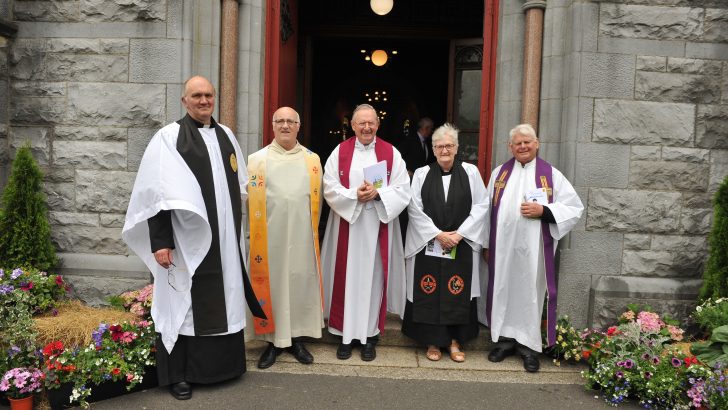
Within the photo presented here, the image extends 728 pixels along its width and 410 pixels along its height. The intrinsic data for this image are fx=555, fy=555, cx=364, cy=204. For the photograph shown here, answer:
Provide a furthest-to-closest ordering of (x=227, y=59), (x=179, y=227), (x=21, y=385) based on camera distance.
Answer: (x=227, y=59) < (x=179, y=227) < (x=21, y=385)

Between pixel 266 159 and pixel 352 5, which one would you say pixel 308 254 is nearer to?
pixel 266 159

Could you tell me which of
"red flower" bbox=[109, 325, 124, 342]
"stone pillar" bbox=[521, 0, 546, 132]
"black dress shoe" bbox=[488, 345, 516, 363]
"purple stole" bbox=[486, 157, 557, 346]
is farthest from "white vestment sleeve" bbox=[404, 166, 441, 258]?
"red flower" bbox=[109, 325, 124, 342]

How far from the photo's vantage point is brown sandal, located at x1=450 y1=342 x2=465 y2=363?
14.4 feet

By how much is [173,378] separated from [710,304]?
4.05m

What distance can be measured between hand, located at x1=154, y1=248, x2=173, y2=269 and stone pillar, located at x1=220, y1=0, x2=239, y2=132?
180cm

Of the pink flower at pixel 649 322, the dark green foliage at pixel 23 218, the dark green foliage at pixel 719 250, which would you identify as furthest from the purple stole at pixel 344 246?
the dark green foliage at pixel 719 250

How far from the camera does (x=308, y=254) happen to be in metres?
4.27

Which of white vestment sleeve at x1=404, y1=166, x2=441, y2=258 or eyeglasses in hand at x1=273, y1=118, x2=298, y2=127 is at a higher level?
eyeglasses in hand at x1=273, y1=118, x2=298, y2=127

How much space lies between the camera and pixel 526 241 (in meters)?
4.28

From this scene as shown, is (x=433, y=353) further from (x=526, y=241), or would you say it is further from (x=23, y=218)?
(x=23, y=218)

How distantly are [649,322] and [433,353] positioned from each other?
1721 millimetres

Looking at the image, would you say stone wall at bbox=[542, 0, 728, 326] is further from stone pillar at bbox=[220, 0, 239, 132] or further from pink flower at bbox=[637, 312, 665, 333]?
stone pillar at bbox=[220, 0, 239, 132]

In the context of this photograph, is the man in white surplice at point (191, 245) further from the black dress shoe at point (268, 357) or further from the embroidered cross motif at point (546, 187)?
the embroidered cross motif at point (546, 187)

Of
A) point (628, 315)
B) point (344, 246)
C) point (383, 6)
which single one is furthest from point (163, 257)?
point (383, 6)
